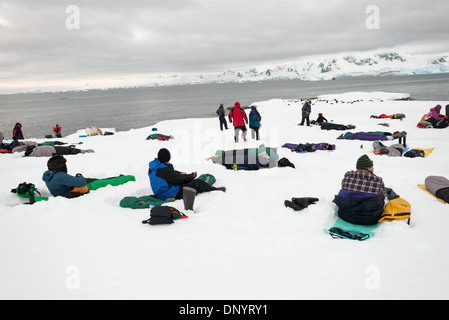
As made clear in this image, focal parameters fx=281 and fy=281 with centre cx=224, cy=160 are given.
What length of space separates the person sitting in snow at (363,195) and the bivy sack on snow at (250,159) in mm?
3903

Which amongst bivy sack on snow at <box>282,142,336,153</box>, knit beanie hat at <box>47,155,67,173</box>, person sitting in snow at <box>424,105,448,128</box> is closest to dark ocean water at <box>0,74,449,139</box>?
person sitting in snow at <box>424,105,448,128</box>

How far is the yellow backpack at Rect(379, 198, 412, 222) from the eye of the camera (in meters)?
4.87

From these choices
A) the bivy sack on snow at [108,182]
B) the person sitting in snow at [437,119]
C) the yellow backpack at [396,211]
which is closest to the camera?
the yellow backpack at [396,211]

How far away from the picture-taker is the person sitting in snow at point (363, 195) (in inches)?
192

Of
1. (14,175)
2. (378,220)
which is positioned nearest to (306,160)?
(378,220)

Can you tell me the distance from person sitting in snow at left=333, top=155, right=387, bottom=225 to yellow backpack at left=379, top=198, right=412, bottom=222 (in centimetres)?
9

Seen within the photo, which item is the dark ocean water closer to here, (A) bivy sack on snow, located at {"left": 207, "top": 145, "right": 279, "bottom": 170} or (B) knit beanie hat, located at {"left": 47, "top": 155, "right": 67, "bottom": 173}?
(A) bivy sack on snow, located at {"left": 207, "top": 145, "right": 279, "bottom": 170}

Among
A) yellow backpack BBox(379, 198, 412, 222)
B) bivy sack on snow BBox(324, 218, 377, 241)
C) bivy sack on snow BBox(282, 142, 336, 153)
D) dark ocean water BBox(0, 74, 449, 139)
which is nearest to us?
bivy sack on snow BBox(324, 218, 377, 241)

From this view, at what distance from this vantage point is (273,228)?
16.1 ft

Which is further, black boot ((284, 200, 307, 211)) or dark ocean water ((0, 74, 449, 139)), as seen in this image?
dark ocean water ((0, 74, 449, 139))

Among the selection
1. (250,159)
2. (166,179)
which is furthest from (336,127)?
(166,179)

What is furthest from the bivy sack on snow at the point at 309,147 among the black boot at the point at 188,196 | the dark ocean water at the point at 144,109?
the dark ocean water at the point at 144,109

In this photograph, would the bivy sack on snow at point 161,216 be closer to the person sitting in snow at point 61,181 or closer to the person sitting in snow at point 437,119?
the person sitting in snow at point 61,181

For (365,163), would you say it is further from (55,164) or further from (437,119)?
(437,119)
